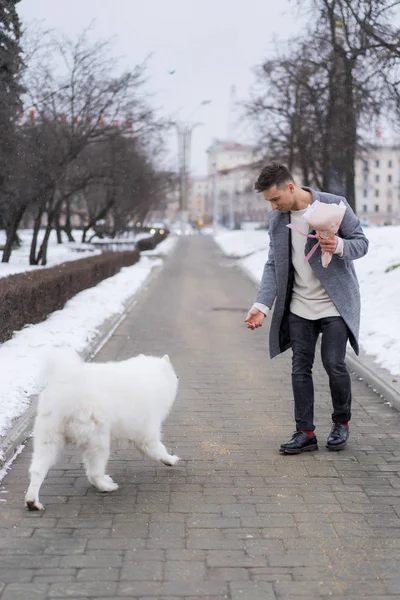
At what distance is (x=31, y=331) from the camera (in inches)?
441

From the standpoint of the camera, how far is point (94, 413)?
4.34m

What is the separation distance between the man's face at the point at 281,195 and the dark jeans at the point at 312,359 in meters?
0.87

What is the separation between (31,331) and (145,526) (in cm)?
736

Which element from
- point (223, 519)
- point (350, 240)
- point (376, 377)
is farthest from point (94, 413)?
→ point (376, 377)

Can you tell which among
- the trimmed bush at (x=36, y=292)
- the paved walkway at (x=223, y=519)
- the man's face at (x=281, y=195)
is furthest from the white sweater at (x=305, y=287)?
the trimmed bush at (x=36, y=292)

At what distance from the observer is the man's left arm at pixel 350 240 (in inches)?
206

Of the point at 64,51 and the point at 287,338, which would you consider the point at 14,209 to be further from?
the point at 287,338

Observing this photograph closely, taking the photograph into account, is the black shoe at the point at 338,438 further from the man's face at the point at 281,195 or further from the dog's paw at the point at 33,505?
the dog's paw at the point at 33,505

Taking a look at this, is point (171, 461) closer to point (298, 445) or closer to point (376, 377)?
point (298, 445)

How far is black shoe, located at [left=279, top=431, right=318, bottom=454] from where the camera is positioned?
18.6 ft

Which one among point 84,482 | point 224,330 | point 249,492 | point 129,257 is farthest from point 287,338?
point 129,257

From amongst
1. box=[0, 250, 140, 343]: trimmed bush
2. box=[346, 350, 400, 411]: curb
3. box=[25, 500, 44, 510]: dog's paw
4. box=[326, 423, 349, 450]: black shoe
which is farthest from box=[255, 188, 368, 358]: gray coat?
box=[0, 250, 140, 343]: trimmed bush

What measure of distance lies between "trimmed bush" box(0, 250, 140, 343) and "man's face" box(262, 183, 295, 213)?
5.75m

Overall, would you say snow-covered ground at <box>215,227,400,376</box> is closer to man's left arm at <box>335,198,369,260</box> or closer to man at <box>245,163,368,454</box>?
man at <box>245,163,368,454</box>
